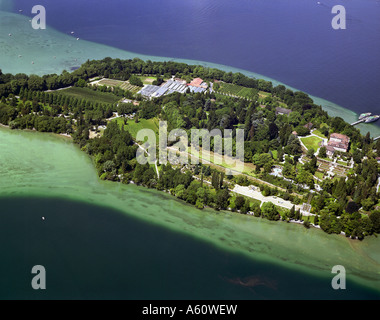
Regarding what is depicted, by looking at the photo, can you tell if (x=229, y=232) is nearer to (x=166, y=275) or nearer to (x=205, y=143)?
(x=166, y=275)

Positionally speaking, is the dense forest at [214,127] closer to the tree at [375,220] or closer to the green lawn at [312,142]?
the tree at [375,220]

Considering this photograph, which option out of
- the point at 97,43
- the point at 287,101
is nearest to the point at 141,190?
the point at 287,101

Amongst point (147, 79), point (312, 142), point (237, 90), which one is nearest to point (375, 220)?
point (312, 142)

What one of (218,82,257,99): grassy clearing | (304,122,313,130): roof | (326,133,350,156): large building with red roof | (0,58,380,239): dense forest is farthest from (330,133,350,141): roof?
(218,82,257,99): grassy clearing

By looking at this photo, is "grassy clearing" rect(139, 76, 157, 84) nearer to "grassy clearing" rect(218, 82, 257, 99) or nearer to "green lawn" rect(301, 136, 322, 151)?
"grassy clearing" rect(218, 82, 257, 99)

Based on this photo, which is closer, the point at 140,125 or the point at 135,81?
the point at 140,125

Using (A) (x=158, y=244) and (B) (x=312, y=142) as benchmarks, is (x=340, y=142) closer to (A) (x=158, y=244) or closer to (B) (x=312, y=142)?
(B) (x=312, y=142)
